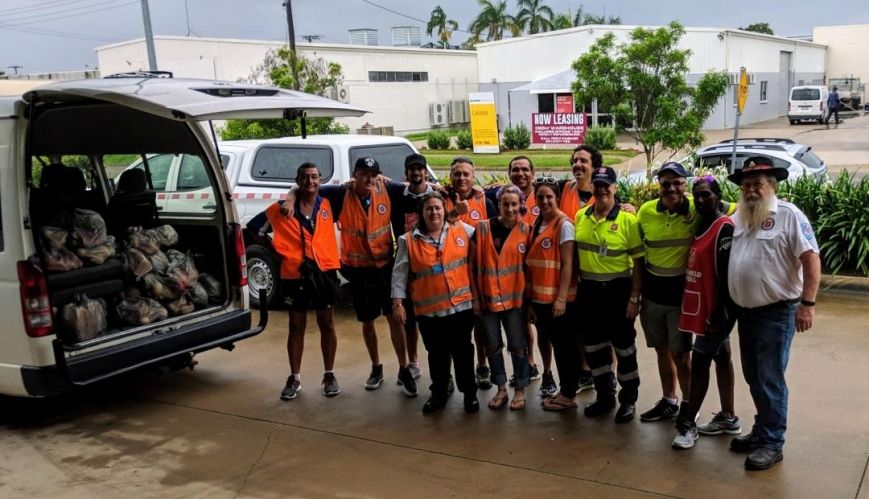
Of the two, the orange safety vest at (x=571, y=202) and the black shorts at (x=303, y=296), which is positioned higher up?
the orange safety vest at (x=571, y=202)

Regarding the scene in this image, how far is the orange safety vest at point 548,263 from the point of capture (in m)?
4.84

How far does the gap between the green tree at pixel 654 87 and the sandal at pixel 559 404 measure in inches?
315

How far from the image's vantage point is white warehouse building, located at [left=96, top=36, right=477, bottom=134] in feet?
101

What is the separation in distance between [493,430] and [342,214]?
6.18 feet

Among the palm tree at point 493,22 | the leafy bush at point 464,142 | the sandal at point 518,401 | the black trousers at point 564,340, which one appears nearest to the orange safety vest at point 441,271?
the black trousers at point 564,340

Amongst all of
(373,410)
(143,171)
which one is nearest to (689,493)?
(373,410)

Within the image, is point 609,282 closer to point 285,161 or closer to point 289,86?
point 285,161

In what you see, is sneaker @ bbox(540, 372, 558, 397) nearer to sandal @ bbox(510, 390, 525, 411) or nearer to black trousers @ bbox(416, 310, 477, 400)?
Answer: sandal @ bbox(510, 390, 525, 411)

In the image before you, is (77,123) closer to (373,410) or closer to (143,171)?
(143,171)

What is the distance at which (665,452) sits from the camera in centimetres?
441

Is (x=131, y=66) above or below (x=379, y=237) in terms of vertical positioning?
above

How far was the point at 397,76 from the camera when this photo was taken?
38.4 m

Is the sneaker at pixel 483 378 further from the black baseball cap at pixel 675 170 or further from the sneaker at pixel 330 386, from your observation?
the black baseball cap at pixel 675 170

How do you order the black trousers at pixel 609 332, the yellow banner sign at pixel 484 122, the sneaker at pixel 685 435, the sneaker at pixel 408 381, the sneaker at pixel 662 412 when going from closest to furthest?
the sneaker at pixel 685 435, the black trousers at pixel 609 332, the sneaker at pixel 662 412, the sneaker at pixel 408 381, the yellow banner sign at pixel 484 122
